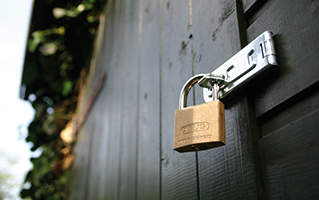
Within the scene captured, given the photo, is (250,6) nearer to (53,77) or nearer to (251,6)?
(251,6)

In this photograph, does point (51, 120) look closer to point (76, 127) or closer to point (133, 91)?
point (76, 127)

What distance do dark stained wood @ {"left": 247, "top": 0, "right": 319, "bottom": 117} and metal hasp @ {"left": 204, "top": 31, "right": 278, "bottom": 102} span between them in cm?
2

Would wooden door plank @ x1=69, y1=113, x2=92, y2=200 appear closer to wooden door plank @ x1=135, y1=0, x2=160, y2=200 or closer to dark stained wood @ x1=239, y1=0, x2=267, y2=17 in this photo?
wooden door plank @ x1=135, y1=0, x2=160, y2=200

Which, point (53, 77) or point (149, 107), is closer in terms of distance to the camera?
point (149, 107)

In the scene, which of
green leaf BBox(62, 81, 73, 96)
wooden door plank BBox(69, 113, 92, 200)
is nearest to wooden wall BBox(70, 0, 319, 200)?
wooden door plank BBox(69, 113, 92, 200)

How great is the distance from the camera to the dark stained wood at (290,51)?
51cm

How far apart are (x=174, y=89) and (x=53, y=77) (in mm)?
2558

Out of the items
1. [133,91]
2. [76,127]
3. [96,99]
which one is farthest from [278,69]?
[76,127]

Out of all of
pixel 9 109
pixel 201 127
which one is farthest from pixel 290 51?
pixel 9 109

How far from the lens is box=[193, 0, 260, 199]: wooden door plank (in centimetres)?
61

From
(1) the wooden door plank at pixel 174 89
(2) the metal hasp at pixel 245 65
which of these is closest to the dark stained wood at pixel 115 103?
(1) the wooden door plank at pixel 174 89

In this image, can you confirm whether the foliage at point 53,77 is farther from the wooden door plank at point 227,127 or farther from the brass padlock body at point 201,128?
the brass padlock body at point 201,128

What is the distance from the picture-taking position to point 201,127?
57cm

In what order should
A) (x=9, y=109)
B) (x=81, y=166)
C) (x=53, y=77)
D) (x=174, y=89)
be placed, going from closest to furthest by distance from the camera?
1. (x=174, y=89)
2. (x=81, y=166)
3. (x=53, y=77)
4. (x=9, y=109)
